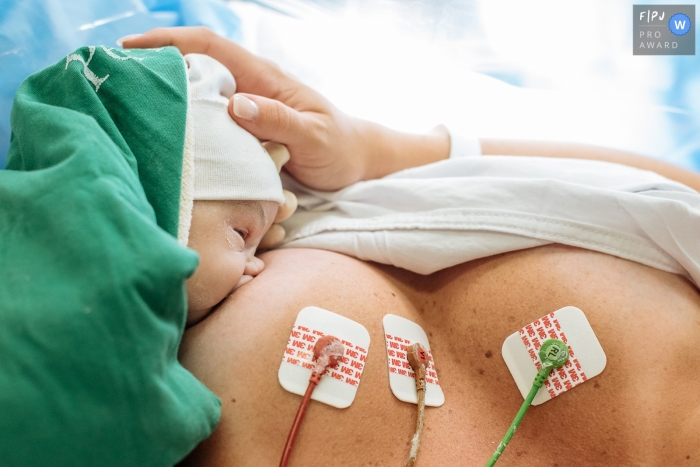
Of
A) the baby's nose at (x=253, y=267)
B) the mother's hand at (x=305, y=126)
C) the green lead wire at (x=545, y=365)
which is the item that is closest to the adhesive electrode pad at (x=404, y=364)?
the green lead wire at (x=545, y=365)

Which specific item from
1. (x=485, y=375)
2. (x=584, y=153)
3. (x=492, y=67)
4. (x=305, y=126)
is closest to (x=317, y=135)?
(x=305, y=126)

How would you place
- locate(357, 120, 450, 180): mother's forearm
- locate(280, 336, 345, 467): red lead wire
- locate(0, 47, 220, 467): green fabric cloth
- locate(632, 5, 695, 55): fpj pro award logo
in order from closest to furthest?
locate(0, 47, 220, 467): green fabric cloth → locate(280, 336, 345, 467): red lead wire → locate(357, 120, 450, 180): mother's forearm → locate(632, 5, 695, 55): fpj pro award logo

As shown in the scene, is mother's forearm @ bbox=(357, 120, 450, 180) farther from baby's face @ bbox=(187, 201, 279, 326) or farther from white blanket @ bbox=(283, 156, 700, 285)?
baby's face @ bbox=(187, 201, 279, 326)

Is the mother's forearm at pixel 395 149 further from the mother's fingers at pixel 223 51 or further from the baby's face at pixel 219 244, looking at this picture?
the baby's face at pixel 219 244

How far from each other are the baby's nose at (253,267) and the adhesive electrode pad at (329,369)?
0.14 metres

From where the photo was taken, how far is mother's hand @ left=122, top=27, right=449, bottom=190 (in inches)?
34.1

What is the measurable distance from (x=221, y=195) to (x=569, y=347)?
21.3 inches

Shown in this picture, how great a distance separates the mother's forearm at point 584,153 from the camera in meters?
1.12

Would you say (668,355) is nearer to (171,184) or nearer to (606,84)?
(171,184)

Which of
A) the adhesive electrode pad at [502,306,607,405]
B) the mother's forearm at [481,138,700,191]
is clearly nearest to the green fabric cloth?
the adhesive electrode pad at [502,306,607,405]

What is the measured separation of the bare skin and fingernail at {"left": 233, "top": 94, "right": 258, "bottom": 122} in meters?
0.25

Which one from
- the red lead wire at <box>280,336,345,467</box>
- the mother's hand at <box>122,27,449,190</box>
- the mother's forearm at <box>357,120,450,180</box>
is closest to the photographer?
the red lead wire at <box>280,336,345,467</box>

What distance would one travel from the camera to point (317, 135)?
35.1 inches

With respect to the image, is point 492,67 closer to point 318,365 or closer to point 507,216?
point 507,216
